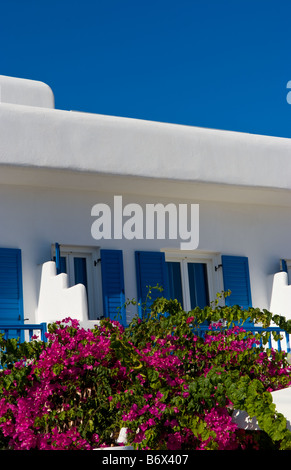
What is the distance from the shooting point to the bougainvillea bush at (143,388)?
6859mm

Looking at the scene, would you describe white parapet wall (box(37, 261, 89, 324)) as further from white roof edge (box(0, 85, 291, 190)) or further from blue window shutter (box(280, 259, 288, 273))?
blue window shutter (box(280, 259, 288, 273))

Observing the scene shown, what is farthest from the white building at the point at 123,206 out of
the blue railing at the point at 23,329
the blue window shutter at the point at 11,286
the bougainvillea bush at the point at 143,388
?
the bougainvillea bush at the point at 143,388

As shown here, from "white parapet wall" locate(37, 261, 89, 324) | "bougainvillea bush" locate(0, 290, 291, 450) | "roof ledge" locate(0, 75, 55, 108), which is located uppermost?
"roof ledge" locate(0, 75, 55, 108)

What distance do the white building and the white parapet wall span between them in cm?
1

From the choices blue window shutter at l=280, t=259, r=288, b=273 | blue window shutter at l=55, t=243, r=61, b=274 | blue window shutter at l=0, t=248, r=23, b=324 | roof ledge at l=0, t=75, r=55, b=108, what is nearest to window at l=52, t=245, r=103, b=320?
blue window shutter at l=55, t=243, r=61, b=274

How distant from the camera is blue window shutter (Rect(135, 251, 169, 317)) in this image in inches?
433

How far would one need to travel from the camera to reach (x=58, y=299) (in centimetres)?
1008

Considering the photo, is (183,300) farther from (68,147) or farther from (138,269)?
(68,147)

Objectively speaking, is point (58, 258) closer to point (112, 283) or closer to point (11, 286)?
point (11, 286)

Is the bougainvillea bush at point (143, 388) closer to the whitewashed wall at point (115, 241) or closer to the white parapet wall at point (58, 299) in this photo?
the white parapet wall at point (58, 299)

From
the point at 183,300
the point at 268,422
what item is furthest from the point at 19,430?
the point at 183,300

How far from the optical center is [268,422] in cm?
663

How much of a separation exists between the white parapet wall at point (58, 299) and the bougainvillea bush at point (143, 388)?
2107mm

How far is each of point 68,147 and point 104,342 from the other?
346cm
